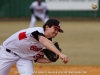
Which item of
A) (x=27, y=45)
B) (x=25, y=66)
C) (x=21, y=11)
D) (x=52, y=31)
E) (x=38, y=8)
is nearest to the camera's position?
(x=52, y=31)

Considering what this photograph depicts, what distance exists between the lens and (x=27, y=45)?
4719mm

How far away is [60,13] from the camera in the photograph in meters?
26.6

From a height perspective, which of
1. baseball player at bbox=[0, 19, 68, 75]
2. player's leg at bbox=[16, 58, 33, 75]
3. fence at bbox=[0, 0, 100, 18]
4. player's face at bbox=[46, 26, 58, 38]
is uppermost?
player's face at bbox=[46, 26, 58, 38]

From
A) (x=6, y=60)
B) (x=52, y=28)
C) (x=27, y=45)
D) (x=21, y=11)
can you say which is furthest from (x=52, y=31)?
(x=21, y=11)

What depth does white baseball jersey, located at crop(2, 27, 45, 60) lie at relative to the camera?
4.64 metres

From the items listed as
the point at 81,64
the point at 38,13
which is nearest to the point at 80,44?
the point at 81,64

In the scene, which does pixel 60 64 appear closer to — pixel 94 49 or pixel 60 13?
pixel 94 49

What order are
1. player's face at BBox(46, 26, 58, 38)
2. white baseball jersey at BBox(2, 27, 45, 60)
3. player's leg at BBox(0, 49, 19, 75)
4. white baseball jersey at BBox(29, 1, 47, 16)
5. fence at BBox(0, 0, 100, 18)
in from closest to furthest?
1. player's face at BBox(46, 26, 58, 38)
2. white baseball jersey at BBox(2, 27, 45, 60)
3. player's leg at BBox(0, 49, 19, 75)
4. white baseball jersey at BBox(29, 1, 47, 16)
5. fence at BBox(0, 0, 100, 18)

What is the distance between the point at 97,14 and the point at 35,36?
2237 centimetres

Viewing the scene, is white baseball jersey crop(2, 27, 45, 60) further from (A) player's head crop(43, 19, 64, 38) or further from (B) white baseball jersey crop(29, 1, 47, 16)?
(B) white baseball jersey crop(29, 1, 47, 16)

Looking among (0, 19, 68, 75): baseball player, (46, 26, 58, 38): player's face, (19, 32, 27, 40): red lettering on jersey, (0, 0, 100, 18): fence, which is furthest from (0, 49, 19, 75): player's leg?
(0, 0, 100, 18): fence

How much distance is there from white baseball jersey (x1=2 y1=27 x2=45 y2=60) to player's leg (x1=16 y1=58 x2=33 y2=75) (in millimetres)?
65

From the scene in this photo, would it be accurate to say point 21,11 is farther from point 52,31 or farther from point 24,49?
point 52,31

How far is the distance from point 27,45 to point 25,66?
33 cm
